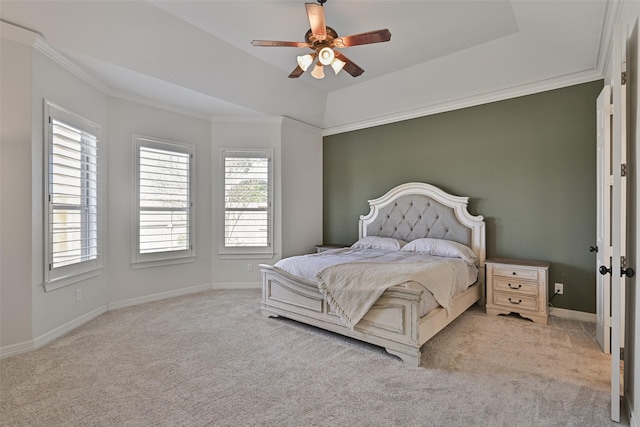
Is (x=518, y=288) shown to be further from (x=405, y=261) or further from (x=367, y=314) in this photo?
(x=367, y=314)

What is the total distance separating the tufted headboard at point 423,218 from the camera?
4.15 m

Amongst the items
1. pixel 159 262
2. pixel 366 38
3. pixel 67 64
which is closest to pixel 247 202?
pixel 159 262

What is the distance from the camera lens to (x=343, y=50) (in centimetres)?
383

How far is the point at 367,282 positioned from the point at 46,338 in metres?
3.08

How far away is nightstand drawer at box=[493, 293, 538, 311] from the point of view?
341 cm

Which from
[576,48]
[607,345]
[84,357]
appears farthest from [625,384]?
[84,357]

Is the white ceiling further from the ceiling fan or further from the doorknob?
the doorknob

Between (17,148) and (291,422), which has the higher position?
(17,148)

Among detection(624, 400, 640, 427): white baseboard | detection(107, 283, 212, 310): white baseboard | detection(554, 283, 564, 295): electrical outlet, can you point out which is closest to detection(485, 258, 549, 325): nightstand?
detection(554, 283, 564, 295): electrical outlet

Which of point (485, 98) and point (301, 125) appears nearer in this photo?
point (485, 98)

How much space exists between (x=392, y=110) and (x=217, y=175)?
2992mm

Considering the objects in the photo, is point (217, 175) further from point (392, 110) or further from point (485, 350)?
point (485, 350)

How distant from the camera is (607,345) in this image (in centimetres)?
263

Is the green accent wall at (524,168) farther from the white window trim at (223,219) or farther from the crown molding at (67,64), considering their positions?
the crown molding at (67,64)
